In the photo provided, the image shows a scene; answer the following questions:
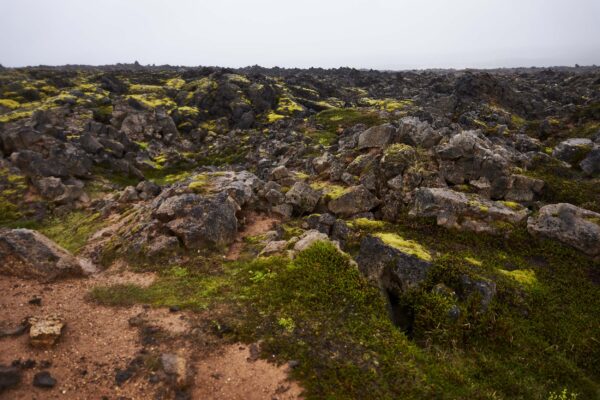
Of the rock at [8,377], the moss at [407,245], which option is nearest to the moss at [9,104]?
the rock at [8,377]

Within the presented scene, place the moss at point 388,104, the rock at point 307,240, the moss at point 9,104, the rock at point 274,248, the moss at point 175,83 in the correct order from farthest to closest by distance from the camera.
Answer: the moss at point 175,83
the moss at point 388,104
the moss at point 9,104
the rock at point 274,248
the rock at point 307,240

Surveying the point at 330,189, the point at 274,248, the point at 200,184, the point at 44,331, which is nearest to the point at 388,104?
the point at 330,189

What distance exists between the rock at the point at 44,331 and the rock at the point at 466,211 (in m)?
18.3

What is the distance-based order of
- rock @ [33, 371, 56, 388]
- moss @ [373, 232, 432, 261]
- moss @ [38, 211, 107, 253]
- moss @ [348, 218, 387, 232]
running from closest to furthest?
rock @ [33, 371, 56, 388] < moss @ [373, 232, 432, 261] < moss @ [348, 218, 387, 232] < moss @ [38, 211, 107, 253]

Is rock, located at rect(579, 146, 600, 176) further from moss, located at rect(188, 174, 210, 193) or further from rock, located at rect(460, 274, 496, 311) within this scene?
moss, located at rect(188, 174, 210, 193)

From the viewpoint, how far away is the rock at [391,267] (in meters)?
15.7

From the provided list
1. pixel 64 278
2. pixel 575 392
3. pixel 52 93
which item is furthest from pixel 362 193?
pixel 52 93

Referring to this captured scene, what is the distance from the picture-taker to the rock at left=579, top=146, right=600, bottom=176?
25.9 m

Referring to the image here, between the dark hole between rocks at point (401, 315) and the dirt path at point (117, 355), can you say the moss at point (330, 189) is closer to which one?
the dark hole between rocks at point (401, 315)

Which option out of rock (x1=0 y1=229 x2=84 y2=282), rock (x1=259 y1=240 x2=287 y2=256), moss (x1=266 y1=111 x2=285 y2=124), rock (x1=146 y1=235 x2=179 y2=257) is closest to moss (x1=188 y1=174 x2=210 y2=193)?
rock (x1=146 y1=235 x2=179 y2=257)

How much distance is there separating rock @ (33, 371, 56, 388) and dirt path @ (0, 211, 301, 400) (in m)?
0.14

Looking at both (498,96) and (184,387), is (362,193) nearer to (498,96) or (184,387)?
(184,387)

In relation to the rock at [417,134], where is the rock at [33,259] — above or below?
below

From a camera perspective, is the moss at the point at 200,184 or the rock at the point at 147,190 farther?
the rock at the point at 147,190
